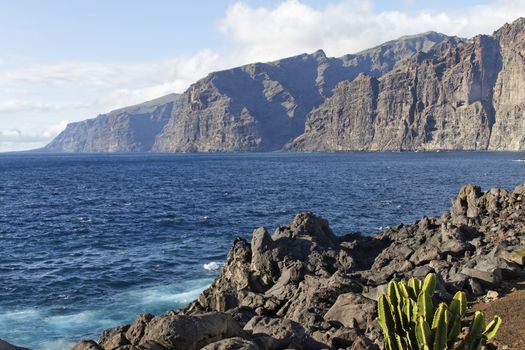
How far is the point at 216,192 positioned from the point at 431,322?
82.1 m

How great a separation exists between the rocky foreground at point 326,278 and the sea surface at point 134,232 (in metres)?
5.82

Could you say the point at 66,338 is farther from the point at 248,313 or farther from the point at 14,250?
the point at 14,250

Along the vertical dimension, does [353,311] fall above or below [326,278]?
above

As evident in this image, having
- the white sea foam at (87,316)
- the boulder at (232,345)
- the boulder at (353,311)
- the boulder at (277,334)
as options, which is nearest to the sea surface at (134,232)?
the white sea foam at (87,316)

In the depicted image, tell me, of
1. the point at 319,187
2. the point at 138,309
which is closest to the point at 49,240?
the point at 138,309

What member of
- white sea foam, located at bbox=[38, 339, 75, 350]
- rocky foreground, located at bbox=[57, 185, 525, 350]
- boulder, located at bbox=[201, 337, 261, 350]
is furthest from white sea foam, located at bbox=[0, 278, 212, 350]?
boulder, located at bbox=[201, 337, 261, 350]

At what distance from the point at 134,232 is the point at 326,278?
3404 centimetres

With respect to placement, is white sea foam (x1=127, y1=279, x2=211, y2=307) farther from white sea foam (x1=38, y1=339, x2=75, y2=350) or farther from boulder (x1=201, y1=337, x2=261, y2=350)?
boulder (x1=201, y1=337, x2=261, y2=350)

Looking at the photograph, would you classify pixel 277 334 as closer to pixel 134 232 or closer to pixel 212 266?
pixel 212 266

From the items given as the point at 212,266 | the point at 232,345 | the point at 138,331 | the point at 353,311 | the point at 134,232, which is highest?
the point at 232,345

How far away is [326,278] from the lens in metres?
23.7

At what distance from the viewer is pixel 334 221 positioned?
57875mm

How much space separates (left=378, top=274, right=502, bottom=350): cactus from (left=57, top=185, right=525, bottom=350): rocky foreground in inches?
76.7

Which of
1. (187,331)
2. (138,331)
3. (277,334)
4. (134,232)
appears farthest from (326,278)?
(134,232)
